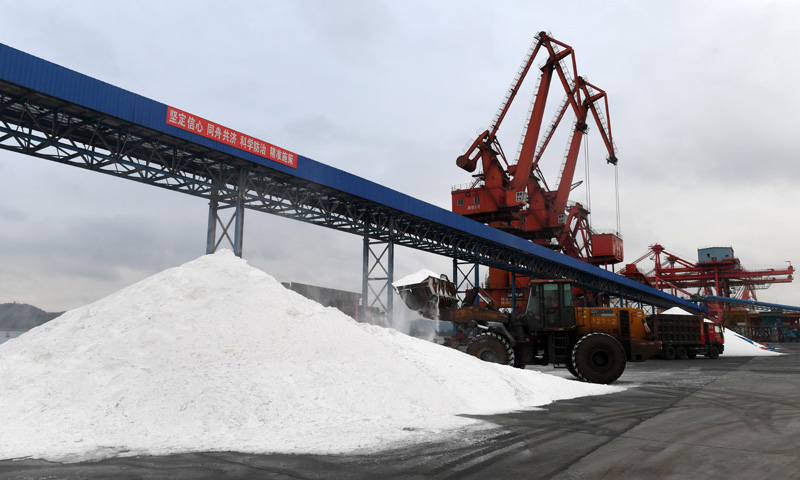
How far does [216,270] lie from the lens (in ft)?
39.0

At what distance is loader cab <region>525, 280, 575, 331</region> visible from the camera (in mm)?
15609

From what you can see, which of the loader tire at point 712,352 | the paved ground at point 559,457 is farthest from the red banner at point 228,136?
the loader tire at point 712,352

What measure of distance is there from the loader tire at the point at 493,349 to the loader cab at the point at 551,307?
1114 mm

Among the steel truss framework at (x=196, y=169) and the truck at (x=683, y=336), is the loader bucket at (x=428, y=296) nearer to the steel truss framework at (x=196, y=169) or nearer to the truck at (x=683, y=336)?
the steel truss framework at (x=196, y=169)

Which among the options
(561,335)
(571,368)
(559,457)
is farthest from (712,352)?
(559,457)

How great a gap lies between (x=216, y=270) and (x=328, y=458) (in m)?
7.13

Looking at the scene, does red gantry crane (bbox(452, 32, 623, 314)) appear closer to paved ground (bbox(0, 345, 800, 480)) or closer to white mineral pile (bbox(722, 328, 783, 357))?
white mineral pile (bbox(722, 328, 783, 357))

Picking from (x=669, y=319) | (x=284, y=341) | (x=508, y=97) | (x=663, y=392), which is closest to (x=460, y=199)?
(x=508, y=97)

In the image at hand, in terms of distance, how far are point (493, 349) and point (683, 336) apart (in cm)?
2047

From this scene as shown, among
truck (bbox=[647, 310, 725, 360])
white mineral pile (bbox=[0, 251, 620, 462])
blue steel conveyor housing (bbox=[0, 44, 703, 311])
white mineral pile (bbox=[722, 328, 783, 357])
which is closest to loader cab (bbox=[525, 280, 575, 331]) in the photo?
white mineral pile (bbox=[0, 251, 620, 462])

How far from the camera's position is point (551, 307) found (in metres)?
15.8

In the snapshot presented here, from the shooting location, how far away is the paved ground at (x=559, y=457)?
5.38 metres

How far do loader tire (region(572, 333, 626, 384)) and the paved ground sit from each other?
512 centimetres

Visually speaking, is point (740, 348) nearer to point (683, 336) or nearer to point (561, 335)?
point (683, 336)
